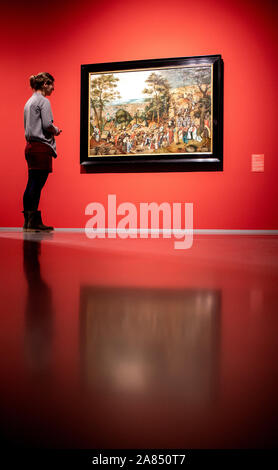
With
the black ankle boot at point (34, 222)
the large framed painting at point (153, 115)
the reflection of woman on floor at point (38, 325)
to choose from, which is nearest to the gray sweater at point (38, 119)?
the black ankle boot at point (34, 222)

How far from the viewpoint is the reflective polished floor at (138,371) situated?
232mm

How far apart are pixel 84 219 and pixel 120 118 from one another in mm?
1216

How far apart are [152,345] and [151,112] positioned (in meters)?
4.14

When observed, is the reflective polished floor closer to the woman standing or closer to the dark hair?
the woman standing

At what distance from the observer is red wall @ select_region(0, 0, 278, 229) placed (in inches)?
159

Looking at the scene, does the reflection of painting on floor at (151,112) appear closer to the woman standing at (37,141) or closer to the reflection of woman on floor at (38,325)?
the woman standing at (37,141)

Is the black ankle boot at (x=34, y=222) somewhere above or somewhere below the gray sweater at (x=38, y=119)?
below

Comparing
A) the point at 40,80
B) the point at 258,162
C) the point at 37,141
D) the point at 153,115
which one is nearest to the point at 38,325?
the point at 37,141

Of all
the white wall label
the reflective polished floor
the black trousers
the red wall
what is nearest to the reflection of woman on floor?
the reflective polished floor

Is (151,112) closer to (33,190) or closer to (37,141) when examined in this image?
(37,141)

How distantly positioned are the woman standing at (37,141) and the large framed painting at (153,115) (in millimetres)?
1110

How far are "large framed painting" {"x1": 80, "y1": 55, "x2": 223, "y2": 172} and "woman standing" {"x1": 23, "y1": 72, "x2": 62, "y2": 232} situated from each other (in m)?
1.11

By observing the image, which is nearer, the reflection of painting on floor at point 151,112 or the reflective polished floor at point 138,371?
the reflective polished floor at point 138,371
